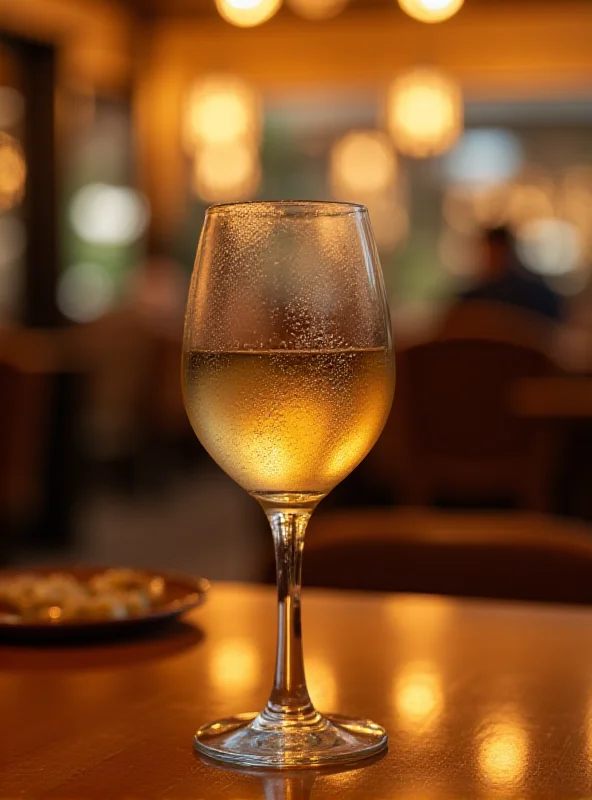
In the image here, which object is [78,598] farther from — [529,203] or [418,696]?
[529,203]

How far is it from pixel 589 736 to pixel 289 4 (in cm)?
909

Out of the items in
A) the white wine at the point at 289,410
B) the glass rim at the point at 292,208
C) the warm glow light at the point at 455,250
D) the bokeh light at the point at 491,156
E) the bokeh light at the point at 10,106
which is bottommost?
the white wine at the point at 289,410

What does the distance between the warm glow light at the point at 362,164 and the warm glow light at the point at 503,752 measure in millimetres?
10352

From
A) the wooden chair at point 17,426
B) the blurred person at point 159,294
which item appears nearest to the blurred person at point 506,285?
the blurred person at point 159,294

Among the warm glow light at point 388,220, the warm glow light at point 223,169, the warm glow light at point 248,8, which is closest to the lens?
the warm glow light at point 248,8

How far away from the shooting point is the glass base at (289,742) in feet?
1.82

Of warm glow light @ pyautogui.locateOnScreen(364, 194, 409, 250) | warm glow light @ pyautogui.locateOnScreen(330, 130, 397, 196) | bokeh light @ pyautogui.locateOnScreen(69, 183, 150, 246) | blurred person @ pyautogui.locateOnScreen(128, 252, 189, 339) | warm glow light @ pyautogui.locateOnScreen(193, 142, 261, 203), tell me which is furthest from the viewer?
warm glow light @ pyautogui.locateOnScreen(364, 194, 409, 250)

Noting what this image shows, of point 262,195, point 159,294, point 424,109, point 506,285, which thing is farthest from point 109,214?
point 506,285

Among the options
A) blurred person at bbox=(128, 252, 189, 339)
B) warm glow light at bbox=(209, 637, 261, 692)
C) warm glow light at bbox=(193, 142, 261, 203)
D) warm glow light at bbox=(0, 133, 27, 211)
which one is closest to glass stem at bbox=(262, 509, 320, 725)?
warm glow light at bbox=(209, 637, 261, 692)

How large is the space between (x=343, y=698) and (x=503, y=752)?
4.6 inches

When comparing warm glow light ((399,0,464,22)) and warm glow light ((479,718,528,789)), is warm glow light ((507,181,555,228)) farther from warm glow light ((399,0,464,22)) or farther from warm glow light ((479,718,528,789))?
warm glow light ((479,718,528,789))

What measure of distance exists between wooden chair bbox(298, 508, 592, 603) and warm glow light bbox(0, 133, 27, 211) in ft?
21.5

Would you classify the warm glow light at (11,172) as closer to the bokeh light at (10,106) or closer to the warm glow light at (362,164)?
the bokeh light at (10,106)

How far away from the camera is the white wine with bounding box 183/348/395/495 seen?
579 mm
